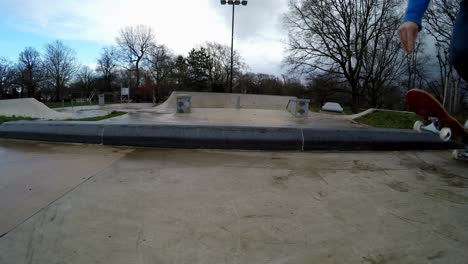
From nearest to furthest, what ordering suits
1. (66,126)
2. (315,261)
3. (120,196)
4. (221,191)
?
1. (315,261)
2. (120,196)
3. (221,191)
4. (66,126)

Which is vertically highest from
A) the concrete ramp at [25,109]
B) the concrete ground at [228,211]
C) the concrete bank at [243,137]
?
the concrete ramp at [25,109]

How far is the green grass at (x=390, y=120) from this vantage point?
9195 mm

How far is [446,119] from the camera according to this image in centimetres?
305

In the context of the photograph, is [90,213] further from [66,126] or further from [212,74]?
[212,74]

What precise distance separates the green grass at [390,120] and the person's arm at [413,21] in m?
8.75

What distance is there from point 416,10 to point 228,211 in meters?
1.84

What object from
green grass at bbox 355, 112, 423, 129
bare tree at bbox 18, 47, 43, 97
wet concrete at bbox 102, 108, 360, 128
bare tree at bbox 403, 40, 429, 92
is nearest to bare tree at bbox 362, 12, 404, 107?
bare tree at bbox 403, 40, 429, 92

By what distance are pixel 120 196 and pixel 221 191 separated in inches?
35.6

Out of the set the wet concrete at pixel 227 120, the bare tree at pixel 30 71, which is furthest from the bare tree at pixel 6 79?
the wet concrete at pixel 227 120

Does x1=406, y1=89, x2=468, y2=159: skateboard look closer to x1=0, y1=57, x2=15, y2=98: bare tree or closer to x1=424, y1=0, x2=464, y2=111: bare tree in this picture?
x1=424, y1=0, x2=464, y2=111: bare tree

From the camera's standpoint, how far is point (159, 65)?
44.5m

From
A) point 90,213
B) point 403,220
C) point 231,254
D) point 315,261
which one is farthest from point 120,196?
point 403,220

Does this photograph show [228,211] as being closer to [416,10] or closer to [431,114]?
[416,10]

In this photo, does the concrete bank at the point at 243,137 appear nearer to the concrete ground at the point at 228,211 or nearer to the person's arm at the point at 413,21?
the concrete ground at the point at 228,211
